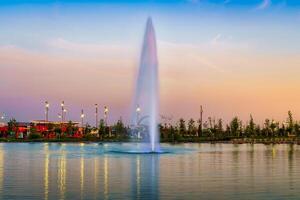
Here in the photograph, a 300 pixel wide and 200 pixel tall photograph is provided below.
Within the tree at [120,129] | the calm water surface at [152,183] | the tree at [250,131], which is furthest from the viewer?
the tree at [120,129]

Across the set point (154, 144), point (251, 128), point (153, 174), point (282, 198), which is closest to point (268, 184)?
point (282, 198)

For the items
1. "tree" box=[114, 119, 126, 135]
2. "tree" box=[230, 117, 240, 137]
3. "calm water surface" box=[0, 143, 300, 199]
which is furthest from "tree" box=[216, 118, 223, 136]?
"calm water surface" box=[0, 143, 300, 199]

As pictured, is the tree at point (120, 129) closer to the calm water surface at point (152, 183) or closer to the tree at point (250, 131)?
the tree at point (250, 131)

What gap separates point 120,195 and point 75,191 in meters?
2.54

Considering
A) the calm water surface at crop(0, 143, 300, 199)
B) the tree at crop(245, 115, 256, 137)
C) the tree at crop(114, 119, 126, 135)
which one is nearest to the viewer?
the calm water surface at crop(0, 143, 300, 199)

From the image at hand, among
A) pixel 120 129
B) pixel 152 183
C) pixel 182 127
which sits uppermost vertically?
pixel 182 127

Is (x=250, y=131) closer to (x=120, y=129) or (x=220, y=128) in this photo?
(x=220, y=128)

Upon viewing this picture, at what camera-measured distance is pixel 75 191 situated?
82.6 ft

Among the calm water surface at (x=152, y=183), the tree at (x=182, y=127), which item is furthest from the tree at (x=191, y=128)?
the calm water surface at (x=152, y=183)

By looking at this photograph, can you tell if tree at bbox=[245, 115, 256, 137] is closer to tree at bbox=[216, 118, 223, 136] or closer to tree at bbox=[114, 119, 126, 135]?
tree at bbox=[216, 118, 223, 136]

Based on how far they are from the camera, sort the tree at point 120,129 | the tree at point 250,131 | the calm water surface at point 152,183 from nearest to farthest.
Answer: the calm water surface at point 152,183 < the tree at point 250,131 < the tree at point 120,129

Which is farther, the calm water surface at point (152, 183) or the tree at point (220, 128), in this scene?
the tree at point (220, 128)

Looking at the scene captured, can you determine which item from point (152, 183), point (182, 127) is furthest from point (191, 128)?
point (152, 183)

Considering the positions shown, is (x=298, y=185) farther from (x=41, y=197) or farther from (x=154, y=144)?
(x=154, y=144)
